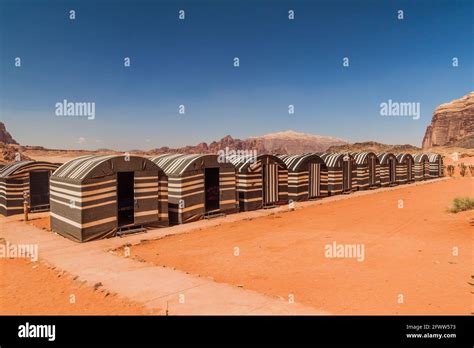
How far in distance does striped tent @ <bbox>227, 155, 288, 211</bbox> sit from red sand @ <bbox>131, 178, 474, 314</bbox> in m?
2.66

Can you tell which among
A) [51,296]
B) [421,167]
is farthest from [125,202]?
[421,167]

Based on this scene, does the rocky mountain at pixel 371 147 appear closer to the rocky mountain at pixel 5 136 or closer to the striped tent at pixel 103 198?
the striped tent at pixel 103 198

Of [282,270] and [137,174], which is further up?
[137,174]

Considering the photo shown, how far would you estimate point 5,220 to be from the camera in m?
18.0

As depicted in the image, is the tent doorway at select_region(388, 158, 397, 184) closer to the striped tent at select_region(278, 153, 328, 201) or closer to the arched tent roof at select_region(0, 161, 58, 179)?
the striped tent at select_region(278, 153, 328, 201)

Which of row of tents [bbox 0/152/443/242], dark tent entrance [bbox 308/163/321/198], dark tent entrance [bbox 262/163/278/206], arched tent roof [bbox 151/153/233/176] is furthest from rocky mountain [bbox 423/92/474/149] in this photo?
arched tent roof [bbox 151/153/233/176]

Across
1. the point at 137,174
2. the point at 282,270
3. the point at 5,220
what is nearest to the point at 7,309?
the point at 282,270

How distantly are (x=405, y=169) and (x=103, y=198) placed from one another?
37.2 m

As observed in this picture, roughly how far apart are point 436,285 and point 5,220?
65.1ft

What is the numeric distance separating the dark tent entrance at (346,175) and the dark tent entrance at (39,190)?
75.3ft

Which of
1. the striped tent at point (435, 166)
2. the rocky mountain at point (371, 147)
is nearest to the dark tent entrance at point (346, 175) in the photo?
the striped tent at point (435, 166)

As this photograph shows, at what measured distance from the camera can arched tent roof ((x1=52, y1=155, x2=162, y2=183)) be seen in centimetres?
1320

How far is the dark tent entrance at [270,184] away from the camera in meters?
21.9
